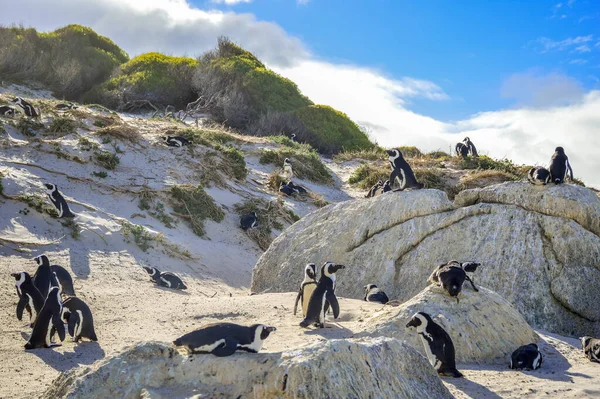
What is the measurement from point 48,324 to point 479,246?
592 cm

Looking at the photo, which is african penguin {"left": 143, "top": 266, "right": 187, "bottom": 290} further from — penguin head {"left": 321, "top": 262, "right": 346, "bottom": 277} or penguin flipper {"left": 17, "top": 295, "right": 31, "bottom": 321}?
penguin head {"left": 321, "top": 262, "right": 346, "bottom": 277}

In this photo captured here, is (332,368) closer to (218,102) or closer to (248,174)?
(248,174)

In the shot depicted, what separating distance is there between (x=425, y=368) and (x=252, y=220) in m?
12.4

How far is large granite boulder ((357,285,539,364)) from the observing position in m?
7.35

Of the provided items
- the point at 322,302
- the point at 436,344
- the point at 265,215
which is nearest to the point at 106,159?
the point at 265,215

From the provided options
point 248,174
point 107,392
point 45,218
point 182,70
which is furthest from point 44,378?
point 182,70

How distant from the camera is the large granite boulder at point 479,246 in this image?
923 centimetres

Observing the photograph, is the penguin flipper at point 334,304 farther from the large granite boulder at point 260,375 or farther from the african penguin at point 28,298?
the african penguin at point 28,298

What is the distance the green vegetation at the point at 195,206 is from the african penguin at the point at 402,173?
6116 mm

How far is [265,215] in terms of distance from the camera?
17.8 m

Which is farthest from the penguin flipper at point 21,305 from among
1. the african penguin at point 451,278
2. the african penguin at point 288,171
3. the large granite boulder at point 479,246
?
the african penguin at point 288,171

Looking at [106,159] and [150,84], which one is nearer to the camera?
[106,159]

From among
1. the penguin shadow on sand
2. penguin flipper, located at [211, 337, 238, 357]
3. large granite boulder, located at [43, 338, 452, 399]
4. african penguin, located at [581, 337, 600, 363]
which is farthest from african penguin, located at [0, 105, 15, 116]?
african penguin, located at [581, 337, 600, 363]

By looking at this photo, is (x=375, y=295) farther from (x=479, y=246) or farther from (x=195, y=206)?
(x=195, y=206)
